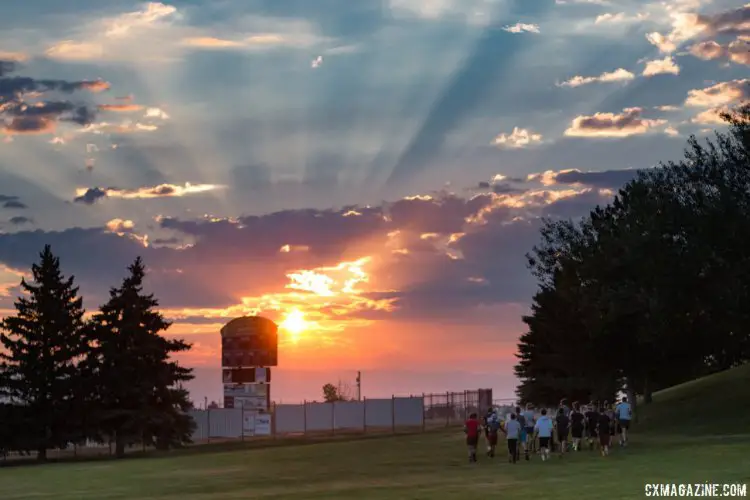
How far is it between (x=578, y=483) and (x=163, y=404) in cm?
4490

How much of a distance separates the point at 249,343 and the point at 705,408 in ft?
146

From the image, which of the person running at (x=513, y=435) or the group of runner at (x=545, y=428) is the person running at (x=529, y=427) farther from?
the person running at (x=513, y=435)

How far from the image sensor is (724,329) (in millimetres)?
60469

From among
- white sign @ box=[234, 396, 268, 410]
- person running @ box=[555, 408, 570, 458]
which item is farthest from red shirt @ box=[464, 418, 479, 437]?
white sign @ box=[234, 396, 268, 410]

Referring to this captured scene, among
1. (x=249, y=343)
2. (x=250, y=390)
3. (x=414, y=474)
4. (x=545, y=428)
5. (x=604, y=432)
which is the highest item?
(x=249, y=343)

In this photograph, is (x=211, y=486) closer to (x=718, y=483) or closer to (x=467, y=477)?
(x=467, y=477)

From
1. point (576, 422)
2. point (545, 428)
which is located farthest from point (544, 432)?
point (576, 422)

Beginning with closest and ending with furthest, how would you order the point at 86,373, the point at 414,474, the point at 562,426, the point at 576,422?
1. the point at 414,474
2. the point at 562,426
3. the point at 576,422
4. the point at 86,373

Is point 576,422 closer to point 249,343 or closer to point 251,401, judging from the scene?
point 251,401

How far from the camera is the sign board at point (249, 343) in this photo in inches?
3733

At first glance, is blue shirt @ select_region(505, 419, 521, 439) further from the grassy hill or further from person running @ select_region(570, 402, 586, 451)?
the grassy hill

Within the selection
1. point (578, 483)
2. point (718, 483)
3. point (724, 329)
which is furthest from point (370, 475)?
point (724, 329)

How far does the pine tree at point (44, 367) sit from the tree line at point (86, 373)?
0.20ft

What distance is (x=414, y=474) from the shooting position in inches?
1426
